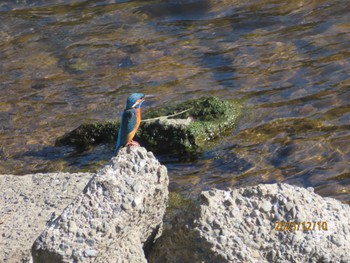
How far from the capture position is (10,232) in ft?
16.5

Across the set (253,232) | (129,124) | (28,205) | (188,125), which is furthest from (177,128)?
(253,232)

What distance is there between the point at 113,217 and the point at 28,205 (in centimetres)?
187

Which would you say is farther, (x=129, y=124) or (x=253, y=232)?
(x=129, y=124)

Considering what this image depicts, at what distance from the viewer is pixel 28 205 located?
5453mm

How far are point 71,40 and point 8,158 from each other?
3.25 meters

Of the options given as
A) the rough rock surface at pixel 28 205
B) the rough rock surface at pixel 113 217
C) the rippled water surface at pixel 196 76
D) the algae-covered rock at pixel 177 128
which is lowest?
the rippled water surface at pixel 196 76

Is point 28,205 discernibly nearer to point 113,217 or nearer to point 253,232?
point 113,217

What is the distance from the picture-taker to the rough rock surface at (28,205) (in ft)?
15.8

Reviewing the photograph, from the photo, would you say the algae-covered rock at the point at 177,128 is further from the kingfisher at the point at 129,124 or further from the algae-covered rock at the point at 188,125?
the kingfisher at the point at 129,124

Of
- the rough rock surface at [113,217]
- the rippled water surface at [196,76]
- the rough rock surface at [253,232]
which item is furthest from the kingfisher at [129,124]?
the rippled water surface at [196,76]

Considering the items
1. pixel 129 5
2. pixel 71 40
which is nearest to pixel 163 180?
pixel 71 40

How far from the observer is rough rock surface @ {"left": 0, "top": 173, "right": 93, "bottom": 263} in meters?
4.81

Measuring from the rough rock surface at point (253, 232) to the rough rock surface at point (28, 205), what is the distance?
120cm
